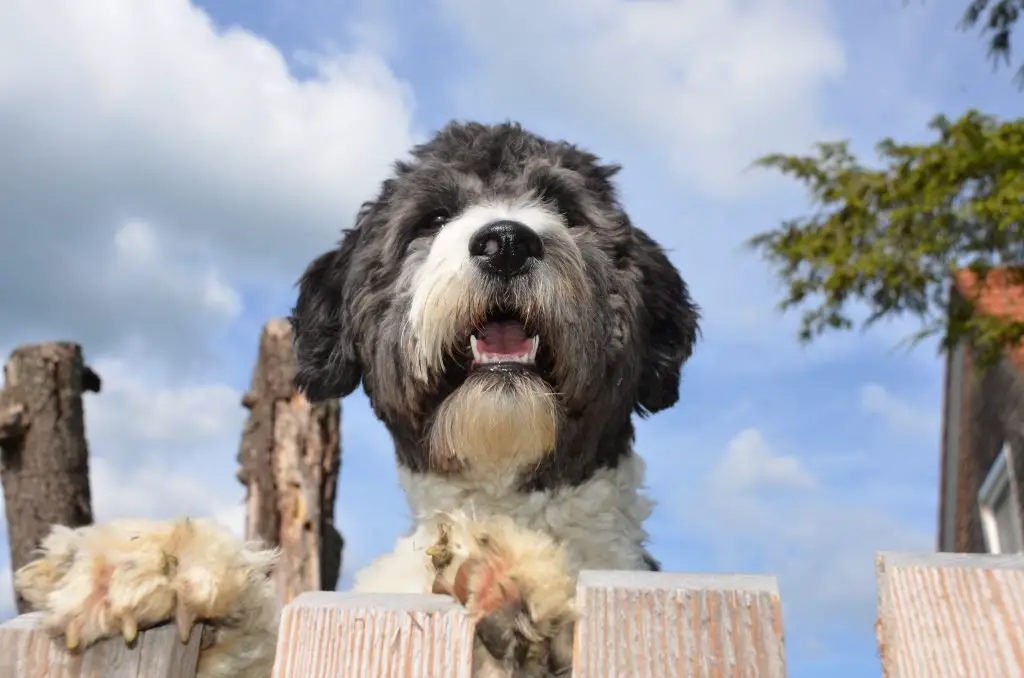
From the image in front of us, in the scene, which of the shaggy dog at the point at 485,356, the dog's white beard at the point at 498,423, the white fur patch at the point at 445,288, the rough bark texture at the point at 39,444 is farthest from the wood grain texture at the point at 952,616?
the rough bark texture at the point at 39,444

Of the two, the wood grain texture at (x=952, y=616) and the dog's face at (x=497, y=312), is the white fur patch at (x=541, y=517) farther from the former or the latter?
the wood grain texture at (x=952, y=616)

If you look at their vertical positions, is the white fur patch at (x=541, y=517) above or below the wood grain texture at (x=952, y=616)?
above

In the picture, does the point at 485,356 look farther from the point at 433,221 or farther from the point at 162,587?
the point at 162,587

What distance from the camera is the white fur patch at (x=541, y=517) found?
312 centimetres

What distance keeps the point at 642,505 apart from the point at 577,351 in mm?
706

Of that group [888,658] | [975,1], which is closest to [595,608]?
[888,658]

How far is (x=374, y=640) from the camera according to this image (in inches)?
59.0

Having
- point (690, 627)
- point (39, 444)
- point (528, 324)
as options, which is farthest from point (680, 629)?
point (39, 444)

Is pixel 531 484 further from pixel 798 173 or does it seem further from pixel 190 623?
pixel 798 173

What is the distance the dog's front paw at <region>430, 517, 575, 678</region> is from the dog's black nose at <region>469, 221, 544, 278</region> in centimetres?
110

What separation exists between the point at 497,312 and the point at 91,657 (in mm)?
1596

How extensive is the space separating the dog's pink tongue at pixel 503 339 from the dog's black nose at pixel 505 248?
21 centimetres

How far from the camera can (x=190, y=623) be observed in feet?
6.25

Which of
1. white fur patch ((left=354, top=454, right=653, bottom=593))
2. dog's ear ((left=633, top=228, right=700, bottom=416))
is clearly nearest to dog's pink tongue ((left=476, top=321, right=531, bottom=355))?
white fur patch ((left=354, top=454, right=653, bottom=593))
